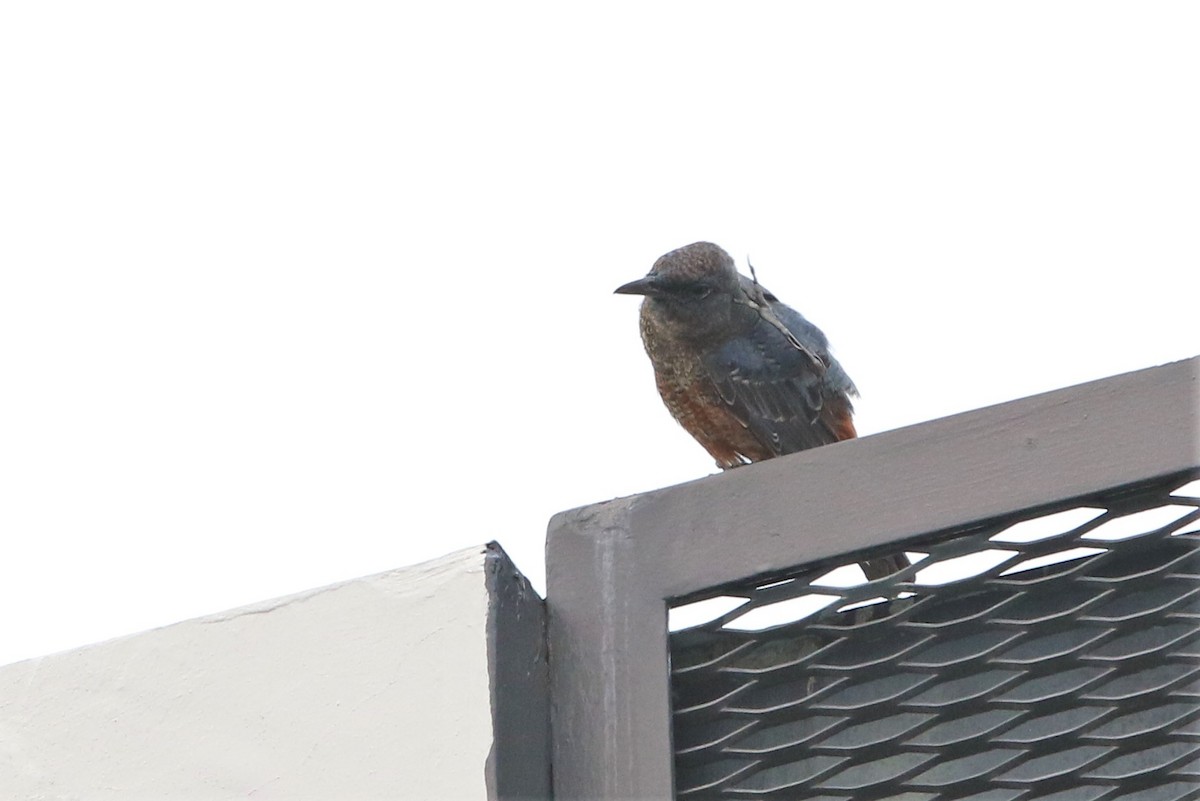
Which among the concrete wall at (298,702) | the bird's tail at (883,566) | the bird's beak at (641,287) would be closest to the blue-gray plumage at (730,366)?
the bird's beak at (641,287)

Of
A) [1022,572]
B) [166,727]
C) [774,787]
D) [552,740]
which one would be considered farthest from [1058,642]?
[166,727]

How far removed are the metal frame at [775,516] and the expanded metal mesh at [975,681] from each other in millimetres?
50

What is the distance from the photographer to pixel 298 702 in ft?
9.82

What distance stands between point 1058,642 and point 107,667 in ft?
5.54

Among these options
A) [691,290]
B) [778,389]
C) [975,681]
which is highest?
[691,290]

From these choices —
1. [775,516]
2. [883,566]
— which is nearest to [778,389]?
[883,566]

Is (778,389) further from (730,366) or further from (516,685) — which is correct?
(516,685)

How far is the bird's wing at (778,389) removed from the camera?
15.9 ft

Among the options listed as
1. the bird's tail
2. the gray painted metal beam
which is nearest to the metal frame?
the gray painted metal beam

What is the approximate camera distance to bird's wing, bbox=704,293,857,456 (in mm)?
4836

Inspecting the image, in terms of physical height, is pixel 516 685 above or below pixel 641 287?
below

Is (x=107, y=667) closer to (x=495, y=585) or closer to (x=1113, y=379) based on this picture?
(x=495, y=585)

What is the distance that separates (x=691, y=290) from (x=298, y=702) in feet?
7.23

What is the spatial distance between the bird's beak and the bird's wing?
9.8 inches
